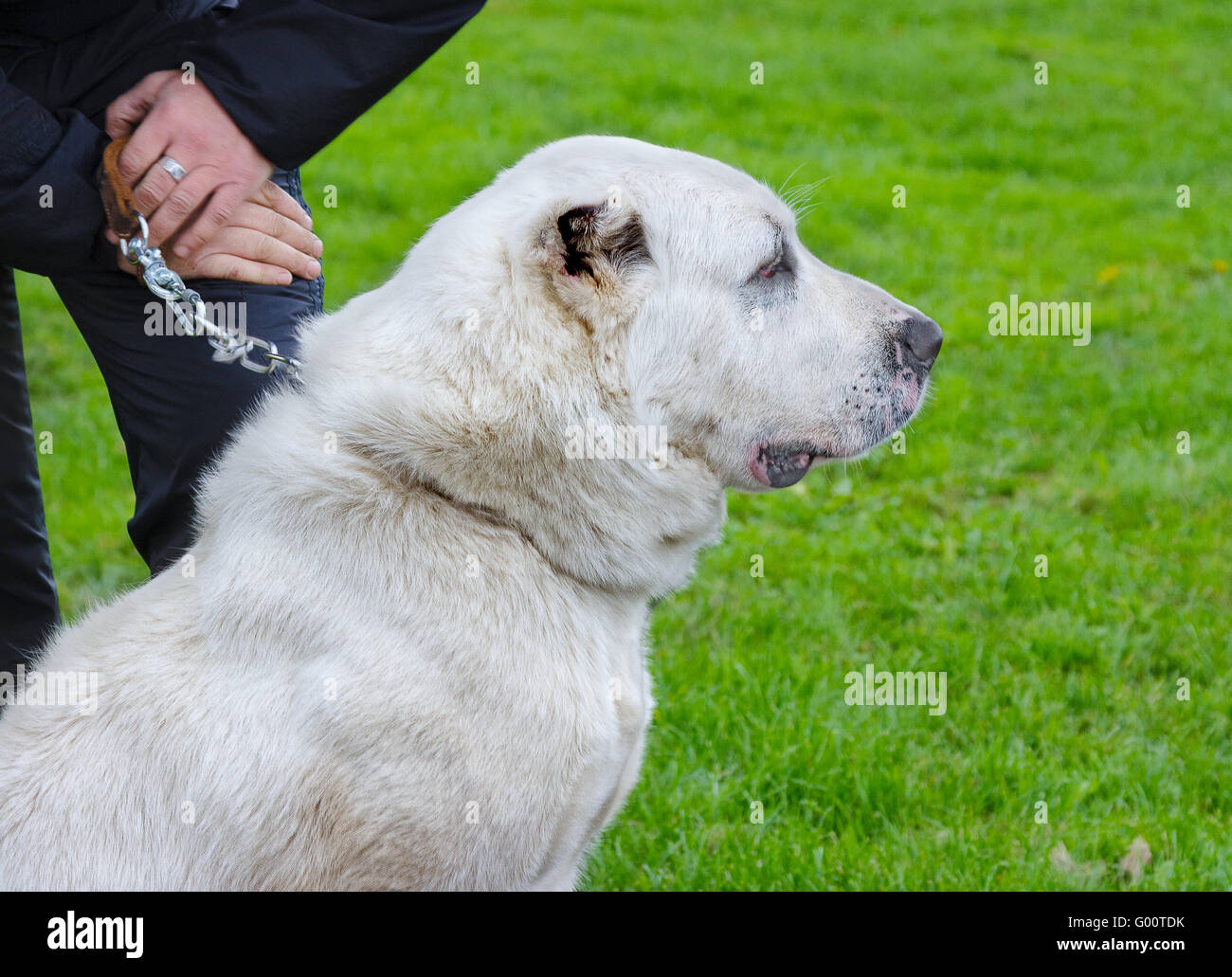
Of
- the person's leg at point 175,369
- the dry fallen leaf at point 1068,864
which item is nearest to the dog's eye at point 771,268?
the person's leg at point 175,369

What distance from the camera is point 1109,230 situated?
7.74m

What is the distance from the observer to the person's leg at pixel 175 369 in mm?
2926

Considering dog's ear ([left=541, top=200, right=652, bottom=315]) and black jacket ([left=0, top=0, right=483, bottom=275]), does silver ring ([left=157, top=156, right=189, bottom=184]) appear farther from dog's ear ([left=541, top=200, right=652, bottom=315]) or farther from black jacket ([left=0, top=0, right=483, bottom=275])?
dog's ear ([left=541, top=200, right=652, bottom=315])

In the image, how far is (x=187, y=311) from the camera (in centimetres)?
277

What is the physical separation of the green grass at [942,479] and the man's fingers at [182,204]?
1858 millimetres

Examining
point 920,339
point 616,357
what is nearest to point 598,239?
point 616,357

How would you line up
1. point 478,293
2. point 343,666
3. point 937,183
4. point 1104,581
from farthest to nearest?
1. point 937,183
2. point 1104,581
3. point 478,293
4. point 343,666

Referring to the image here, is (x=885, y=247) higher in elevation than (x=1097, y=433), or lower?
higher

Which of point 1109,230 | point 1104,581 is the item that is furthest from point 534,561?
point 1109,230

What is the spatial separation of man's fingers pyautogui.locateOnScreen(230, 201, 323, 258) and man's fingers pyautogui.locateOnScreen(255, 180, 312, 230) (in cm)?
2

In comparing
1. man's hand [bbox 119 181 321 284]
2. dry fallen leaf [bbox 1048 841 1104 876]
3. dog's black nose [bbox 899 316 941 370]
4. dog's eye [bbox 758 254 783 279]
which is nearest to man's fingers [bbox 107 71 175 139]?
man's hand [bbox 119 181 321 284]

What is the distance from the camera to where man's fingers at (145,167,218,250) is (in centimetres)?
275
